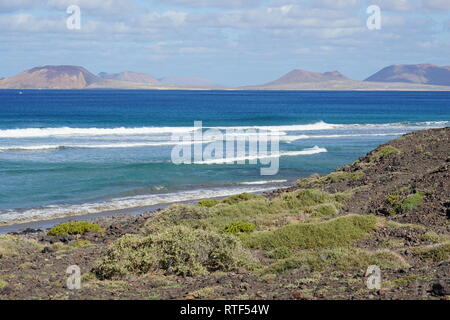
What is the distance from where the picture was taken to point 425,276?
10.6m

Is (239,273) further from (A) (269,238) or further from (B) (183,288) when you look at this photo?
(A) (269,238)

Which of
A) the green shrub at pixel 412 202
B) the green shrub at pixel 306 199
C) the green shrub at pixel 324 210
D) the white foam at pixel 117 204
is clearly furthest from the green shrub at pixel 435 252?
the white foam at pixel 117 204

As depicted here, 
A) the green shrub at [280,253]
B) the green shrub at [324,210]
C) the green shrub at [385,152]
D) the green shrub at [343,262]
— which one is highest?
the green shrub at [385,152]

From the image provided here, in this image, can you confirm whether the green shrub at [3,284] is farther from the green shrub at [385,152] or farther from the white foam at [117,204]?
the green shrub at [385,152]

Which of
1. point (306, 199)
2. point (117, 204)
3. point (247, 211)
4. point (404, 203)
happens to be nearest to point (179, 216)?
point (247, 211)

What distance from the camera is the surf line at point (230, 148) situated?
4112 cm

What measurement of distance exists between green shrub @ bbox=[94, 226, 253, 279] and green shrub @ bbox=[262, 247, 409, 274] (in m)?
1.06

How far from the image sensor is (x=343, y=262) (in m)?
12.3

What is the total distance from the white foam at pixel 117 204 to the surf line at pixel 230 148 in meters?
6.93

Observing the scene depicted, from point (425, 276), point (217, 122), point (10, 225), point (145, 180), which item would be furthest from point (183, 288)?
point (217, 122)

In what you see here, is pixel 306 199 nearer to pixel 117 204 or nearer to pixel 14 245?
pixel 117 204

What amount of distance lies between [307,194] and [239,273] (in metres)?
9.71

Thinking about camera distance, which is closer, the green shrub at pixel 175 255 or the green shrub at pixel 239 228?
the green shrub at pixel 175 255

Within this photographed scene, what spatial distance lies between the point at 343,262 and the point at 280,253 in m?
2.51
